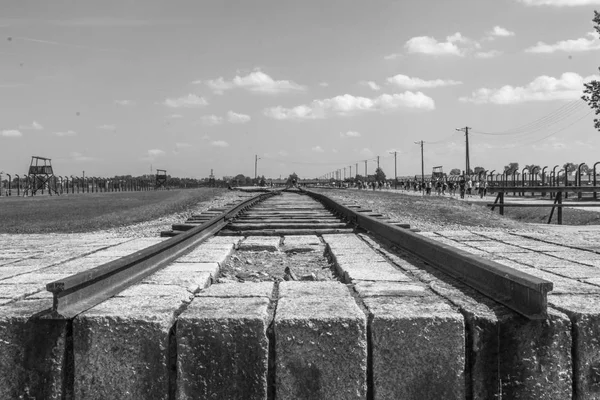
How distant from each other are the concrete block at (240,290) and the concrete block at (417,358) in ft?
2.39

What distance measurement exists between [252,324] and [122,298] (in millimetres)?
816

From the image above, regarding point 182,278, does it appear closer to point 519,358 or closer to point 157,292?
point 157,292

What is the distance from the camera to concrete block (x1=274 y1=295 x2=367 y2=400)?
2088mm

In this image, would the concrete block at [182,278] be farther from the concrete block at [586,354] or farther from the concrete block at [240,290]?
the concrete block at [586,354]

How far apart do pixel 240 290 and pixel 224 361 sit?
2.46ft

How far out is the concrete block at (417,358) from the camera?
2115mm

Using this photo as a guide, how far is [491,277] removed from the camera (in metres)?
2.65

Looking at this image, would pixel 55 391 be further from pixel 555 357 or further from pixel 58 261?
pixel 58 261

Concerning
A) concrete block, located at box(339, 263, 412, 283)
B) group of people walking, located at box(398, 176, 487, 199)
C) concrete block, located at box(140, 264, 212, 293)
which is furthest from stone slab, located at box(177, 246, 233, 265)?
group of people walking, located at box(398, 176, 487, 199)

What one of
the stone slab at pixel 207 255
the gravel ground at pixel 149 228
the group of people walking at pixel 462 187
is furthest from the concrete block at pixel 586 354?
the group of people walking at pixel 462 187

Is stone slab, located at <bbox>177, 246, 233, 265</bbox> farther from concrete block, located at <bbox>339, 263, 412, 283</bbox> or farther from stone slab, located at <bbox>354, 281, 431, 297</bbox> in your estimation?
stone slab, located at <bbox>354, 281, 431, 297</bbox>

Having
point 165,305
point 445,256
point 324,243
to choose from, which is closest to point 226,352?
point 165,305

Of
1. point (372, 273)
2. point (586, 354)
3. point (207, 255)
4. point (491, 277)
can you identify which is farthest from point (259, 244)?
point (586, 354)

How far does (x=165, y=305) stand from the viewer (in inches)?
95.3
